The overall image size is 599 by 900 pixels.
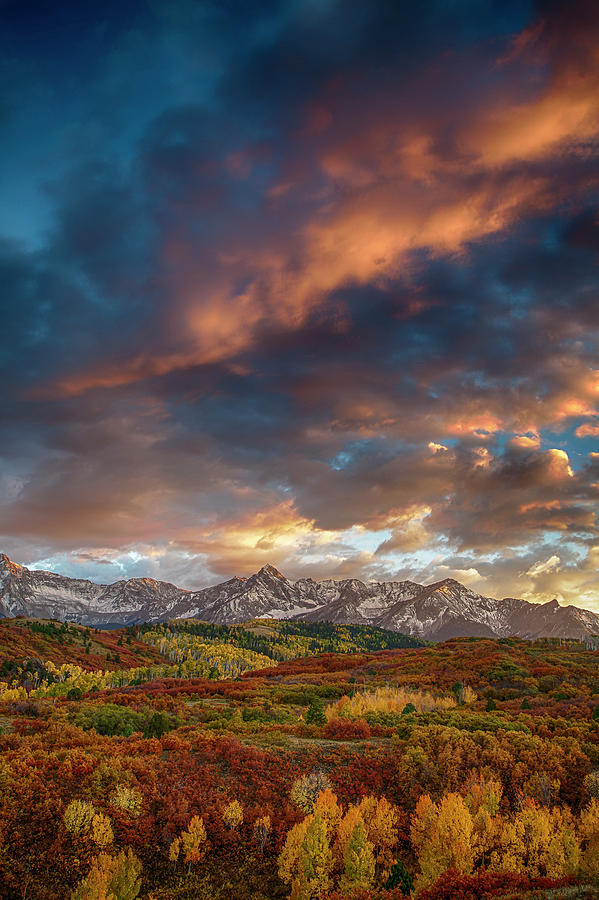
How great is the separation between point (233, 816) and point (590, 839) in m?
23.4

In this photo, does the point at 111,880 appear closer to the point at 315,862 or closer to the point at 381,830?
the point at 315,862

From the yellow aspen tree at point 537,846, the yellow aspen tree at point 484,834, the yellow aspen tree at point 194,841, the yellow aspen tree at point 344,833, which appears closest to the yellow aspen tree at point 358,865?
the yellow aspen tree at point 344,833

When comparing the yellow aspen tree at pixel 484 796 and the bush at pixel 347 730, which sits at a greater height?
the yellow aspen tree at pixel 484 796

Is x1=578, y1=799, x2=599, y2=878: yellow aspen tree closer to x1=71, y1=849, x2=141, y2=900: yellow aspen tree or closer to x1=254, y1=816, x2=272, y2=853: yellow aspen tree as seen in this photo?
x1=254, y1=816, x2=272, y2=853: yellow aspen tree

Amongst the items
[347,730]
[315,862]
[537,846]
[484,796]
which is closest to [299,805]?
[315,862]

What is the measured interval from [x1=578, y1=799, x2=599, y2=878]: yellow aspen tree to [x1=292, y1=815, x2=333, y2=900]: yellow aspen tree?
14.6 m

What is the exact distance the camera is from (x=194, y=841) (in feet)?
93.1

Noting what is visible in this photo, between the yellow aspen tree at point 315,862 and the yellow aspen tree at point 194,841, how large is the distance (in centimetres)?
617

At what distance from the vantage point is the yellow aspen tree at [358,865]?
2625 centimetres

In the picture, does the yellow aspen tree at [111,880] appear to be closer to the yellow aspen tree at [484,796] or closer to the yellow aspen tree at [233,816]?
the yellow aspen tree at [233,816]

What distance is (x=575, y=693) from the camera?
231 ft

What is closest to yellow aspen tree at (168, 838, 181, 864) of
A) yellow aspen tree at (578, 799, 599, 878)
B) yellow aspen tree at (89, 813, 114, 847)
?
yellow aspen tree at (89, 813, 114, 847)

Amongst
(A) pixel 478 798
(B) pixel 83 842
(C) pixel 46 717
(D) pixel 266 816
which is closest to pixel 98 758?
(B) pixel 83 842

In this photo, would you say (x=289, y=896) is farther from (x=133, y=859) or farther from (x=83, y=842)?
(x=83, y=842)
